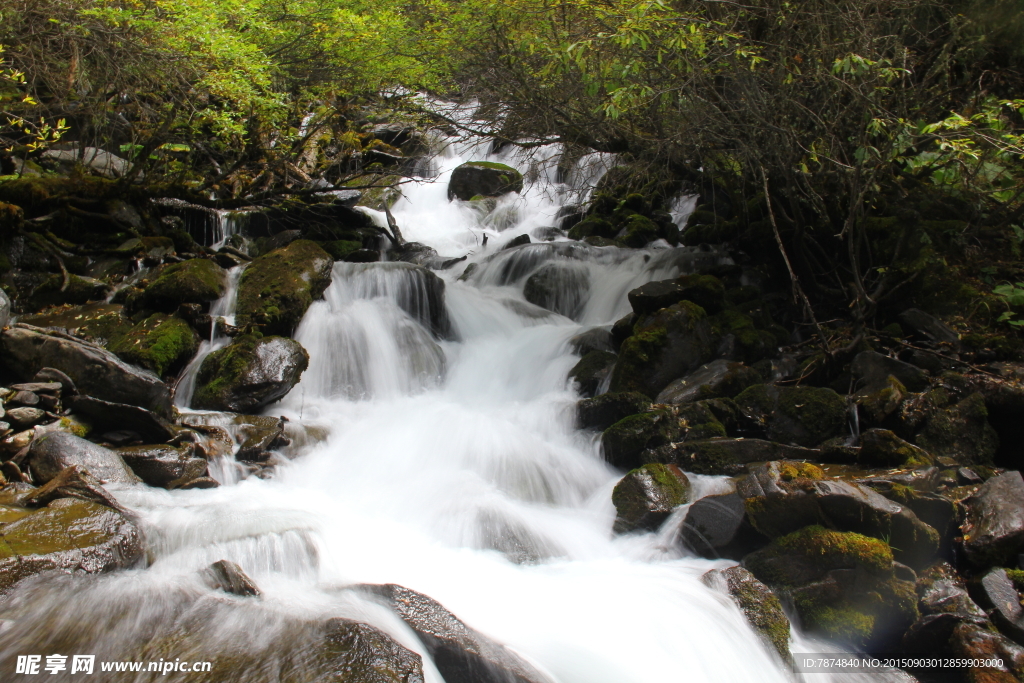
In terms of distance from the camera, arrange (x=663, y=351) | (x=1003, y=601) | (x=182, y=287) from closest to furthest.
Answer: (x=1003, y=601) < (x=663, y=351) < (x=182, y=287)

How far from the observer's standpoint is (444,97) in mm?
11289

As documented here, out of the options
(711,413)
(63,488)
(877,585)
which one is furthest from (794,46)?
(63,488)

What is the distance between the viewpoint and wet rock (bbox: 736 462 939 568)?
164 inches

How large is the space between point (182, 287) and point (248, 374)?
191 centimetres

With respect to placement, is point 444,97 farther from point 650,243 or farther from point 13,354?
point 13,354

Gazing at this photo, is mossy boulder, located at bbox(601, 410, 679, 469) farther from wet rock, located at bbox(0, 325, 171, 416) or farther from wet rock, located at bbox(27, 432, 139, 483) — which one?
wet rock, located at bbox(0, 325, 171, 416)

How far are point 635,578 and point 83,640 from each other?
3311mm

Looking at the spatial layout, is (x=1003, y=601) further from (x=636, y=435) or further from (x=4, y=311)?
(x=4, y=311)

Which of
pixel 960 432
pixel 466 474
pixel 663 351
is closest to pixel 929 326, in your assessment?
pixel 960 432

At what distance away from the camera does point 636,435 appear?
6.11 meters

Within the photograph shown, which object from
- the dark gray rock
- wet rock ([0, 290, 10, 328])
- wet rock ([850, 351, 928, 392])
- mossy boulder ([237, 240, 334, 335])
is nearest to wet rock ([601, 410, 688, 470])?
wet rock ([850, 351, 928, 392])

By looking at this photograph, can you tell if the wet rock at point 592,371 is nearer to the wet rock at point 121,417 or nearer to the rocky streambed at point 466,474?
the rocky streambed at point 466,474

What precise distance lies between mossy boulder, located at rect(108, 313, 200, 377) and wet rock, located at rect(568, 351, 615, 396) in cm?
475

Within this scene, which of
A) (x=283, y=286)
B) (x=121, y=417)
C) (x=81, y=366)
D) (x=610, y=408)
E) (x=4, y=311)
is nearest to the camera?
(x=121, y=417)
